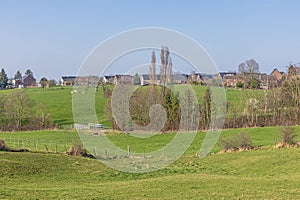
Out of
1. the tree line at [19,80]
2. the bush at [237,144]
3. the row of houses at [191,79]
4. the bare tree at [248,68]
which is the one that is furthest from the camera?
the tree line at [19,80]

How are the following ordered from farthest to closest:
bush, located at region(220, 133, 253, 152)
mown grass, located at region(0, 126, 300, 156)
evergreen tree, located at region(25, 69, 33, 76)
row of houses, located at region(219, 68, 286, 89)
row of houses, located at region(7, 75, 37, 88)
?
evergreen tree, located at region(25, 69, 33, 76) → row of houses, located at region(7, 75, 37, 88) → row of houses, located at region(219, 68, 286, 89) → mown grass, located at region(0, 126, 300, 156) → bush, located at region(220, 133, 253, 152)

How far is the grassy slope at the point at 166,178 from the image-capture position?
14.6 metres

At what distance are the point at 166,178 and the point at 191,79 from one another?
13880mm

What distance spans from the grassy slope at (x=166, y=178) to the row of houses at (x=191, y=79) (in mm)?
4993

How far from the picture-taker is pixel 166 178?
19359mm

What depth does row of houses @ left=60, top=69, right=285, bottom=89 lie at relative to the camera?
69.2 feet

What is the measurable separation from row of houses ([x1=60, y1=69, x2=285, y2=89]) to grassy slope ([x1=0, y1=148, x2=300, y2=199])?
16.4 feet

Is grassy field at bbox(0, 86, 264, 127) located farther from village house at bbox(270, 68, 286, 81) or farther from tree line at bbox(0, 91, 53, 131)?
village house at bbox(270, 68, 286, 81)

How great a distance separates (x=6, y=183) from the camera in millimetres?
17688

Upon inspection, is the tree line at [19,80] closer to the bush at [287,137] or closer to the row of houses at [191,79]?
the row of houses at [191,79]

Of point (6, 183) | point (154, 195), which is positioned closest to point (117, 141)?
point (6, 183)

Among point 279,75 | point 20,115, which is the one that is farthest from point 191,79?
point 279,75

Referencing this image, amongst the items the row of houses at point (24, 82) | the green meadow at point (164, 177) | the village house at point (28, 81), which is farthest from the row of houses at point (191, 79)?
the row of houses at point (24, 82)

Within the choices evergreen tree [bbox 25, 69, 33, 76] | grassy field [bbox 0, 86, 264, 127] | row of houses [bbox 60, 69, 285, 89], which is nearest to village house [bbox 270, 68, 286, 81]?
row of houses [bbox 60, 69, 285, 89]
